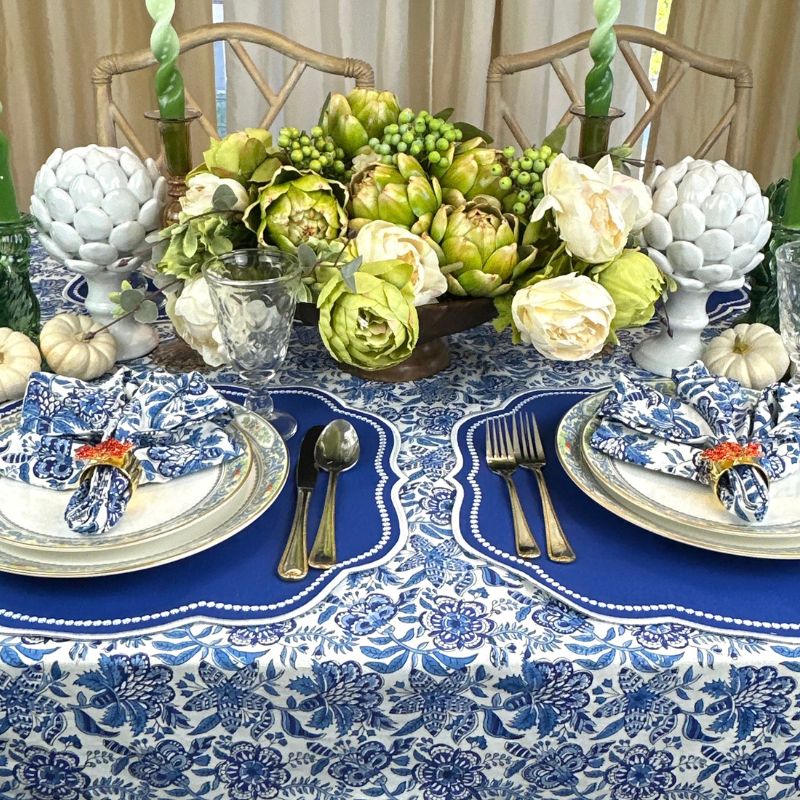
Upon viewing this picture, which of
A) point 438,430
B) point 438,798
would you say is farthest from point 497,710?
point 438,430

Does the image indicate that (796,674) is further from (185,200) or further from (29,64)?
(29,64)

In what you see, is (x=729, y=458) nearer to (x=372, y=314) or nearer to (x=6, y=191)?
(x=372, y=314)

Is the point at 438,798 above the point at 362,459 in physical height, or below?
below

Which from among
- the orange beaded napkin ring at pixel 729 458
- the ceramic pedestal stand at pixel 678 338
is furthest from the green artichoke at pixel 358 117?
the orange beaded napkin ring at pixel 729 458

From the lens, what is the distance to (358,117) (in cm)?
93

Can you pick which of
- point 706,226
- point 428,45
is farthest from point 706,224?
point 428,45

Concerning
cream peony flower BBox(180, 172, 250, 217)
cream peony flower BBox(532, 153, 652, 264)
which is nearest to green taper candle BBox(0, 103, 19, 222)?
cream peony flower BBox(180, 172, 250, 217)

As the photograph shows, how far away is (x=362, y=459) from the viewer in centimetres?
82

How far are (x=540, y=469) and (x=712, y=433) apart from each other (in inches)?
6.1

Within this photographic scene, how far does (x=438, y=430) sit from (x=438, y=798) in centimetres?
35

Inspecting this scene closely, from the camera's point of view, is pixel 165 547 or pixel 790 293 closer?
pixel 165 547

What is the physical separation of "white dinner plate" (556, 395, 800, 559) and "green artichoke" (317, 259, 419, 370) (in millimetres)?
176

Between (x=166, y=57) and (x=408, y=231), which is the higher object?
(x=166, y=57)

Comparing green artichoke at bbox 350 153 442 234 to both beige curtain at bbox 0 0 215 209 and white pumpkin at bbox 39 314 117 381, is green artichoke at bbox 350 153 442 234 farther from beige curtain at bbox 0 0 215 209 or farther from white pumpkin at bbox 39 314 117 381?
beige curtain at bbox 0 0 215 209
